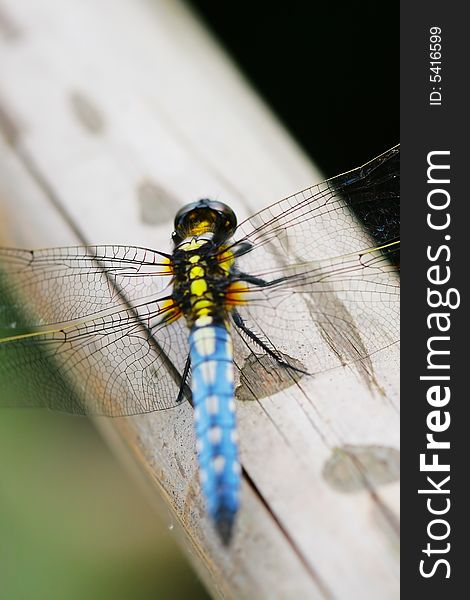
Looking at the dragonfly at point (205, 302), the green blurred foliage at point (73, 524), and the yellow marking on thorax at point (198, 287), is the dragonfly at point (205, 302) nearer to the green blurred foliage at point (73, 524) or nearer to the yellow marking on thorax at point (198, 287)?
the yellow marking on thorax at point (198, 287)

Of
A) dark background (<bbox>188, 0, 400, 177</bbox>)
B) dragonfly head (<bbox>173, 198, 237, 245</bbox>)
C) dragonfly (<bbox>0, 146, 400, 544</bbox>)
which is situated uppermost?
dark background (<bbox>188, 0, 400, 177</bbox>)

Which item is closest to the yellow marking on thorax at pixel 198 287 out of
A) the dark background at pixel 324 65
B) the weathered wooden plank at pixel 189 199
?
the weathered wooden plank at pixel 189 199

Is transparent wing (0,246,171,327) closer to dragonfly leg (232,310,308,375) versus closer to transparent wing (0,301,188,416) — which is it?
transparent wing (0,301,188,416)

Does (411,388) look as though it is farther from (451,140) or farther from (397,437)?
(451,140)

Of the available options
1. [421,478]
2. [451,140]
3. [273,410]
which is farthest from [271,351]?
[451,140]

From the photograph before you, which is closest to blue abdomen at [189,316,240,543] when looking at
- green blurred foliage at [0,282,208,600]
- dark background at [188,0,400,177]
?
green blurred foliage at [0,282,208,600]
